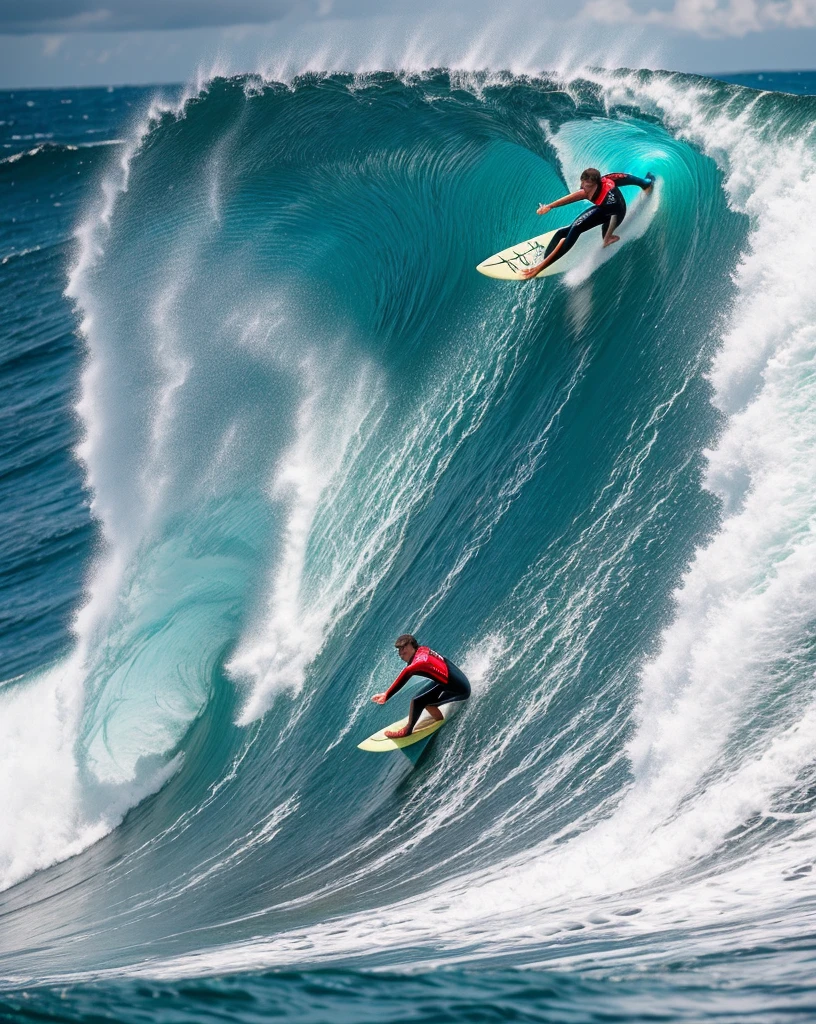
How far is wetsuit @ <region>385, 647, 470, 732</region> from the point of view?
8.03 metres

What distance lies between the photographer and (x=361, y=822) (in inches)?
323

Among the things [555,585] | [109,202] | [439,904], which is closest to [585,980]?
[439,904]

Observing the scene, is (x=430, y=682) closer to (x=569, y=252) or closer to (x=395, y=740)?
(x=395, y=740)

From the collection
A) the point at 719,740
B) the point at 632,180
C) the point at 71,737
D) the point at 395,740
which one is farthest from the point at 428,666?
the point at 632,180

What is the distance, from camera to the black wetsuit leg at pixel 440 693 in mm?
8188

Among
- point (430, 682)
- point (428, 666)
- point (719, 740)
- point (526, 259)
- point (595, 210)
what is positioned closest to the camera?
point (719, 740)

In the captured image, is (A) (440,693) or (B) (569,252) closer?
(A) (440,693)

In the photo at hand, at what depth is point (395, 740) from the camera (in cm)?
845

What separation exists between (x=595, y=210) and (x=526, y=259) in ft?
3.60

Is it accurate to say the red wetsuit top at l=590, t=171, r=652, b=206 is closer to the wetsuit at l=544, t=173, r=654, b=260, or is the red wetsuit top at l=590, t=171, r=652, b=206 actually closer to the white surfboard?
the wetsuit at l=544, t=173, r=654, b=260

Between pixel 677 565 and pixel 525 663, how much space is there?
57.1 inches

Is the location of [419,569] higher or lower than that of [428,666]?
lower

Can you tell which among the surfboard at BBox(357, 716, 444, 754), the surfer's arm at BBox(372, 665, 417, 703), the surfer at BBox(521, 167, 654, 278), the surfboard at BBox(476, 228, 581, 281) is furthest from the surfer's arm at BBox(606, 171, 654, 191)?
the surfboard at BBox(357, 716, 444, 754)

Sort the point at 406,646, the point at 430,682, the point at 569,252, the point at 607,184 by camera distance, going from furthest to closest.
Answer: the point at 569,252 < the point at 607,184 < the point at 430,682 < the point at 406,646
